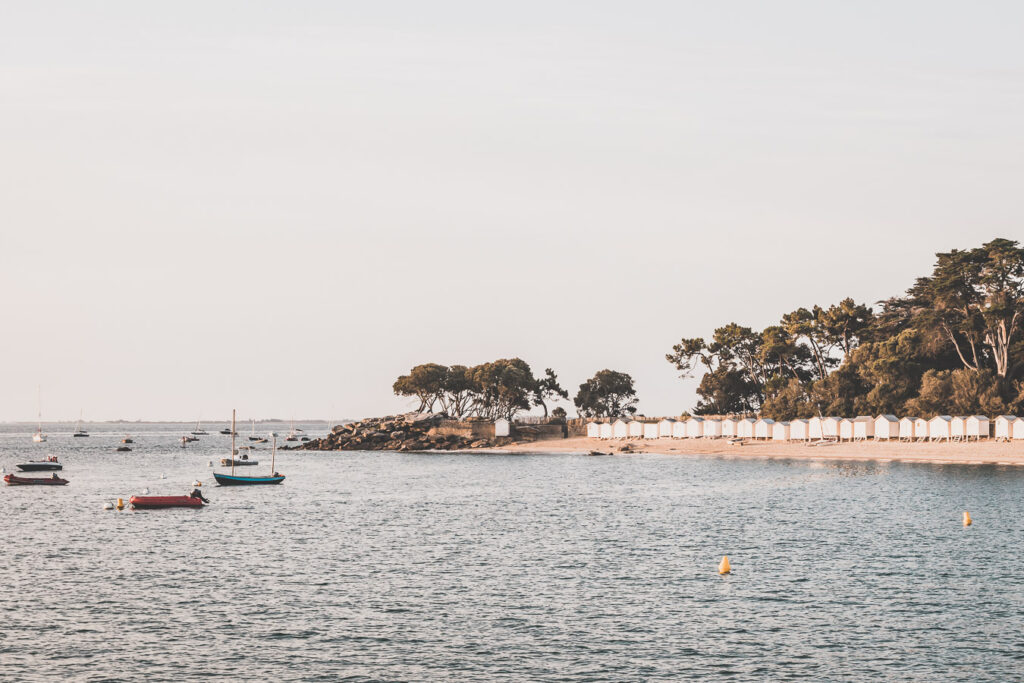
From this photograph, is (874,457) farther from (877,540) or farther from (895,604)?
(895,604)

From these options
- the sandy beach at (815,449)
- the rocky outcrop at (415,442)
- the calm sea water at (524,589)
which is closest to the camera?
the calm sea water at (524,589)

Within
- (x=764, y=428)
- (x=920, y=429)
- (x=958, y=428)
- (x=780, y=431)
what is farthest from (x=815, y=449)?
(x=764, y=428)

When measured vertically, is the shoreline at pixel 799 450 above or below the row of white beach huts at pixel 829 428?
below

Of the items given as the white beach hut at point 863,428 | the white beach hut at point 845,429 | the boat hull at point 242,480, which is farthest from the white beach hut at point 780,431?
the boat hull at point 242,480

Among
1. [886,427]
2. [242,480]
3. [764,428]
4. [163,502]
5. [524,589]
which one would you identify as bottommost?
[524,589]

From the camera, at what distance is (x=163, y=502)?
7956 centimetres

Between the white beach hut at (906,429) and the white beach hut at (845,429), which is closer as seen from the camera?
the white beach hut at (906,429)

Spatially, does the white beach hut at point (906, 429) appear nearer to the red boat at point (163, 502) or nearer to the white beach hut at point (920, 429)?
the white beach hut at point (920, 429)

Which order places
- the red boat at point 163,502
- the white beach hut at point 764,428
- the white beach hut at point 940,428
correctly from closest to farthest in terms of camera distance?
1. the red boat at point 163,502
2. the white beach hut at point 940,428
3. the white beach hut at point 764,428

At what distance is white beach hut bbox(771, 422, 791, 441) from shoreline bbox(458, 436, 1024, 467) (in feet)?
4.26

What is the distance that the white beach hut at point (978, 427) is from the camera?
126 meters

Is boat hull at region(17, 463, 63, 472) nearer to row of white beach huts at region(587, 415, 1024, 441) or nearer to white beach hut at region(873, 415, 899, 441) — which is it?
row of white beach huts at region(587, 415, 1024, 441)

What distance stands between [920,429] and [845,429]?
1265 centimetres

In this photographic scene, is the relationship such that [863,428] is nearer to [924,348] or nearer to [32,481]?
[924,348]
